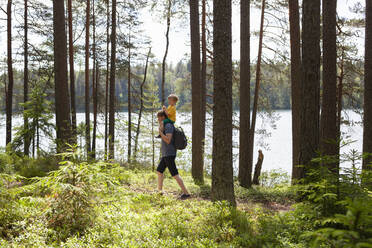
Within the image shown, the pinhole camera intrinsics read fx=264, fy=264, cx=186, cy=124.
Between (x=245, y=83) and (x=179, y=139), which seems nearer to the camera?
(x=179, y=139)

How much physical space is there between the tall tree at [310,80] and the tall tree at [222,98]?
169 centimetres

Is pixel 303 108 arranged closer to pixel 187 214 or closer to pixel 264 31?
pixel 187 214

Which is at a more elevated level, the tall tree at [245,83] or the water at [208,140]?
the tall tree at [245,83]

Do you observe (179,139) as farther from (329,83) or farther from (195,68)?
(329,83)

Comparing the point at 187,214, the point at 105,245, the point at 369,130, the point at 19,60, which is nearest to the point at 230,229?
the point at 187,214

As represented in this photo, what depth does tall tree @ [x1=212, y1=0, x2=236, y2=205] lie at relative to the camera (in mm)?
5062

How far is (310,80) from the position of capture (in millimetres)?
5566

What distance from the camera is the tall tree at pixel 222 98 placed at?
506 cm

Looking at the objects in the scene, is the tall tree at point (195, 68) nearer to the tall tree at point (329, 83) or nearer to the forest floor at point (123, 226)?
the tall tree at point (329, 83)

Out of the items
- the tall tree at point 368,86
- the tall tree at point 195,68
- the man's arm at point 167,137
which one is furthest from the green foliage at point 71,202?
the tall tree at point 368,86

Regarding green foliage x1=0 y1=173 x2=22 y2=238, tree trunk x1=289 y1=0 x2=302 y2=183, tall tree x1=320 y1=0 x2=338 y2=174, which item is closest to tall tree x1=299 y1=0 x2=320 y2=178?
tall tree x1=320 y1=0 x2=338 y2=174

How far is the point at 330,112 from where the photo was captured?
761cm

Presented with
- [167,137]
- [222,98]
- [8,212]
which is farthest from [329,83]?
[8,212]

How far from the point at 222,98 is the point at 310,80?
201 cm
